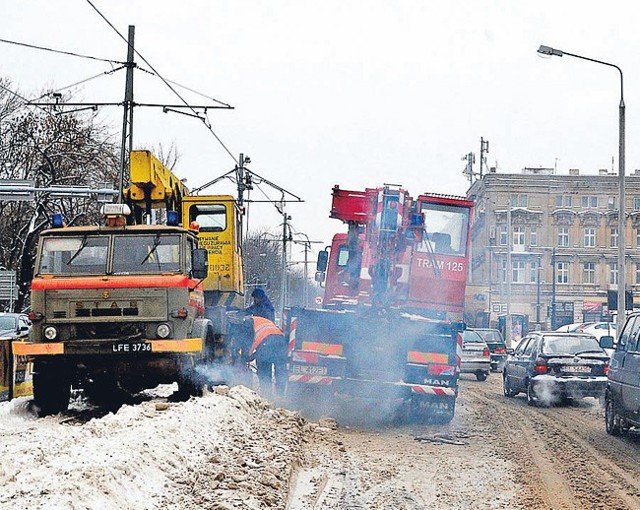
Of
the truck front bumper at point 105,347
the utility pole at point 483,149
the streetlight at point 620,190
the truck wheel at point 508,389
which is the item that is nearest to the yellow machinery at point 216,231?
the truck front bumper at point 105,347

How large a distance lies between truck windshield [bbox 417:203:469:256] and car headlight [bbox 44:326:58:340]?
7.01m

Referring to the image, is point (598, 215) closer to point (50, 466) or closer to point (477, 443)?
point (477, 443)

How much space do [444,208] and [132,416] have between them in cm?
789

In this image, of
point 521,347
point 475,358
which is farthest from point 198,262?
point 475,358

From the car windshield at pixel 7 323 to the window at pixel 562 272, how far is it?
2523 inches

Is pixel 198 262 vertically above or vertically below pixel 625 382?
above

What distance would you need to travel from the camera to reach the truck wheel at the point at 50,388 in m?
14.1

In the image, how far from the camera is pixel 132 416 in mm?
12016

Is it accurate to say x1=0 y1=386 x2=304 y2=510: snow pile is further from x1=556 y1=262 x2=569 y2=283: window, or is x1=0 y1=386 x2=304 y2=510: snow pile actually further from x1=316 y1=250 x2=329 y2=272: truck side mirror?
x1=556 y1=262 x2=569 y2=283: window

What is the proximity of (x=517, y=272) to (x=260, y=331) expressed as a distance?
64.8 metres

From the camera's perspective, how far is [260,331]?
1858 centimetres

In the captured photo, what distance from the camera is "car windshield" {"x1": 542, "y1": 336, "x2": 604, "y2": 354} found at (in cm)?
2052

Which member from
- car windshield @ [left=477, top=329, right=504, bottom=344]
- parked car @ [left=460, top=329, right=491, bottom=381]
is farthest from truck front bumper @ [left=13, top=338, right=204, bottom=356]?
car windshield @ [left=477, top=329, right=504, bottom=344]

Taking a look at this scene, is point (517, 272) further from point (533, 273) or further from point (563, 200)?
point (563, 200)
